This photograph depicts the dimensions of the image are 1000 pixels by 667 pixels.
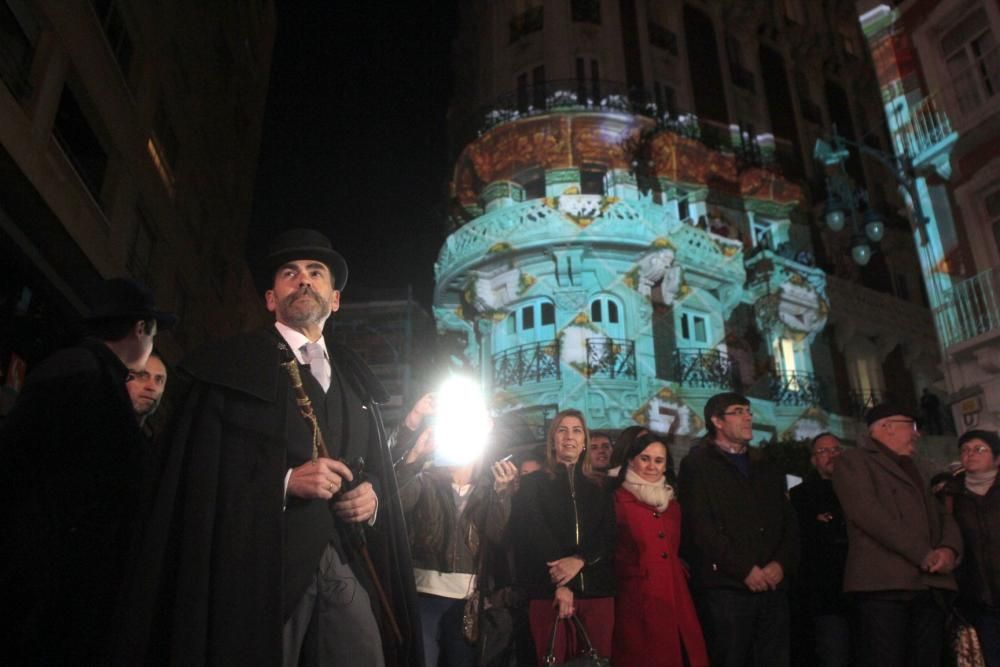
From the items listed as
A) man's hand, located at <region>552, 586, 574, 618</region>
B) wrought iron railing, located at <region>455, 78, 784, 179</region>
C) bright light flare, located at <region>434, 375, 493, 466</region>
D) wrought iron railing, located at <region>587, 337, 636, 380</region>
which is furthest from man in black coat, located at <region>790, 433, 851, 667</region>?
wrought iron railing, located at <region>455, 78, 784, 179</region>

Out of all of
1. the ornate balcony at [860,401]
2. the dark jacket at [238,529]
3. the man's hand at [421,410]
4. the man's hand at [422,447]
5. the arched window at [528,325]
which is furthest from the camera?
the ornate balcony at [860,401]

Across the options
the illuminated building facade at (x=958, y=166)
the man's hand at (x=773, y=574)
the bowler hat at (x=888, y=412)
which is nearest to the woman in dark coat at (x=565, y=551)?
the man's hand at (x=773, y=574)

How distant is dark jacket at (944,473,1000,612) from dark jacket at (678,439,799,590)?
63.3 inches

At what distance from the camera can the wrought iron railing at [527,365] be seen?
20.0m

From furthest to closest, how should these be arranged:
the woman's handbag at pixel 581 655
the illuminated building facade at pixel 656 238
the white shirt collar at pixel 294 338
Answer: the illuminated building facade at pixel 656 238
the woman's handbag at pixel 581 655
the white shirt collar at pixel 294 338

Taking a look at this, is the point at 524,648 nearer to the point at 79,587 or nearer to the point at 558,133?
the point at 79,587

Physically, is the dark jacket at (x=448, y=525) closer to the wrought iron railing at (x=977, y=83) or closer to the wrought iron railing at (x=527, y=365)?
the wrought iron railing at (x=977, y=83)

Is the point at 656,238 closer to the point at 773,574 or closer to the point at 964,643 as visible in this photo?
the point at 964,643

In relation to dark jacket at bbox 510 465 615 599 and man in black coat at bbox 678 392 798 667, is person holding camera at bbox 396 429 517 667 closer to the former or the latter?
dark jacket at bbox 510 465 615 599

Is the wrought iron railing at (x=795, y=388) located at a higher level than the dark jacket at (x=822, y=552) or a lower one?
higher

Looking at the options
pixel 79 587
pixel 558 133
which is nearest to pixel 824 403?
pixel 558 133

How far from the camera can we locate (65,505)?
3.21 metres

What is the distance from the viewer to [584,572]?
16.7 ft

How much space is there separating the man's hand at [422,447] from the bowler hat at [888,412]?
390cm
